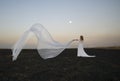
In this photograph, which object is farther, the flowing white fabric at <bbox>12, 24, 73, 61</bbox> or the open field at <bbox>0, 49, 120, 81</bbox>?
the flowing white fabric at <bbox>12, 24, 73, 61</bbox>

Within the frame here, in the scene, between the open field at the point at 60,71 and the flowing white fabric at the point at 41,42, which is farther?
the flowing white fabric at the point at 41,42

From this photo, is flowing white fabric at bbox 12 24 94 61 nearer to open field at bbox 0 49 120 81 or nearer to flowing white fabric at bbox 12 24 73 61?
flowing white fabric at bbox 12 24 73 61

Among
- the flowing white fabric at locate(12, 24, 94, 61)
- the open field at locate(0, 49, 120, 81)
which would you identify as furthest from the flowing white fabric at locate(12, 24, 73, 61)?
the open field at locate(0, 49, 120, 81)

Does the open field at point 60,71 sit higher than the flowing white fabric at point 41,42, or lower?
lower

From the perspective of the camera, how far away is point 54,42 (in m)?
17.5

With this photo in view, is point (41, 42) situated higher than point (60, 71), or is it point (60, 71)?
point (41, 42)

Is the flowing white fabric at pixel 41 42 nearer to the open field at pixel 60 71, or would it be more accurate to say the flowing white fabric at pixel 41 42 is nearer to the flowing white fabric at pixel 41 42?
the flowing white fabric at pixel 41 42

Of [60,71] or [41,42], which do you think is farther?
[41,42]

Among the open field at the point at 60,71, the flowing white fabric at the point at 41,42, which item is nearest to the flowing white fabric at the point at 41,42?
the flowing white fabric at the point at 41,42

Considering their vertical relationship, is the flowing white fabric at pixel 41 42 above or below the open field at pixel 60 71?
above

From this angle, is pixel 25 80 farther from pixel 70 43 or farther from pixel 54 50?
pixel 70 43

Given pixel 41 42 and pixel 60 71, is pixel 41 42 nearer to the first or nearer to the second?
pixel 41 42

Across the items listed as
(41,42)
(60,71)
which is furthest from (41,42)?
(60,71)

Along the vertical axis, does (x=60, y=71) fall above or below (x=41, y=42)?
below
